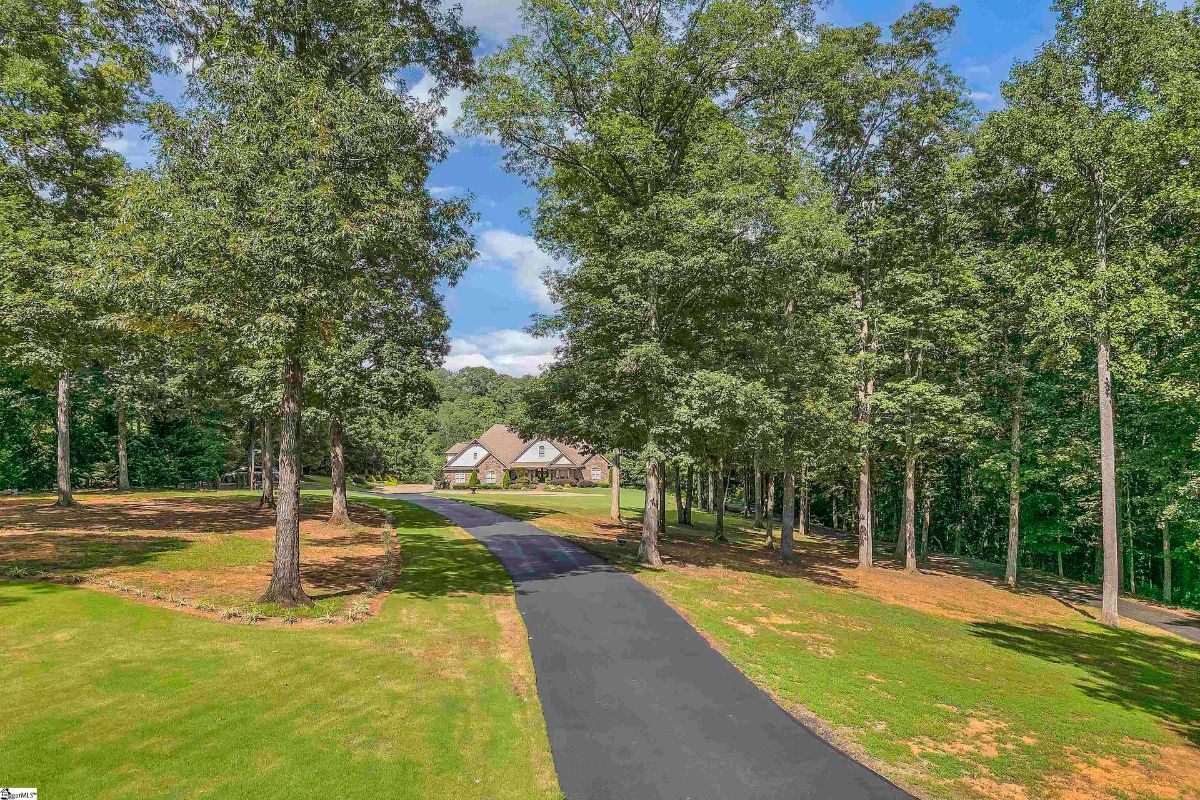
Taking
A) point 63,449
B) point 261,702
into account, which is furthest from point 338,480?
point 261,702

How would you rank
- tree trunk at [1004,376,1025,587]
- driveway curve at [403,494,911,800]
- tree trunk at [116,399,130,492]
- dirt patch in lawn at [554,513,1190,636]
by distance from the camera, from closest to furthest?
driveway curve at [403,494,911,800] → dirt patch in lawn at [554,513,1190,636] → tree trunk at [1004,376,1025,587] → tree trunk at [116,399,130,492]

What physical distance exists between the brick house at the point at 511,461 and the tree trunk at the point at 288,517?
5433 centimetres

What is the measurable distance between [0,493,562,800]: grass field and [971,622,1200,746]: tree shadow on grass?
1124 centimetres

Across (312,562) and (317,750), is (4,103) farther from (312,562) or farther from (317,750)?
(317,750)

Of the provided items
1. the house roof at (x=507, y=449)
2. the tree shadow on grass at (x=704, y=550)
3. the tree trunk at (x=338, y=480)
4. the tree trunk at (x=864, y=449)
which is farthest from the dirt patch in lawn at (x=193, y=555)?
the house roof at (x=507, y=449)

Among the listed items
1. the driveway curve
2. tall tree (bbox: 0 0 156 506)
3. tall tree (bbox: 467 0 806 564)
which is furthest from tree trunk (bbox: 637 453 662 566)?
tall tree (bbox: 0 0 156 506)

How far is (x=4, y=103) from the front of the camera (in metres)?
14.3

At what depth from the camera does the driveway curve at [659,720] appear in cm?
616

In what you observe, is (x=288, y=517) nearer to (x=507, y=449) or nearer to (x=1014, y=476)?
(x=1014, y=476)

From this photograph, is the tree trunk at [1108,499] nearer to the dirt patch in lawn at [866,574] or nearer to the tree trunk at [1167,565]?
the dirt patch in lawn at [866,574]

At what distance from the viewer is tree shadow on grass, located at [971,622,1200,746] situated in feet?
32.7

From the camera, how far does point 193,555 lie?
595 inches

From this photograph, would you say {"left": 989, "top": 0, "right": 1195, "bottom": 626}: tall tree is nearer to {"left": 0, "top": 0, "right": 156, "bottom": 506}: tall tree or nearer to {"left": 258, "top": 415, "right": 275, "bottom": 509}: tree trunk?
{"left": 0, "top": 0, "right": 156, "bottom": 506}: tall tree

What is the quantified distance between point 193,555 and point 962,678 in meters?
19.3
